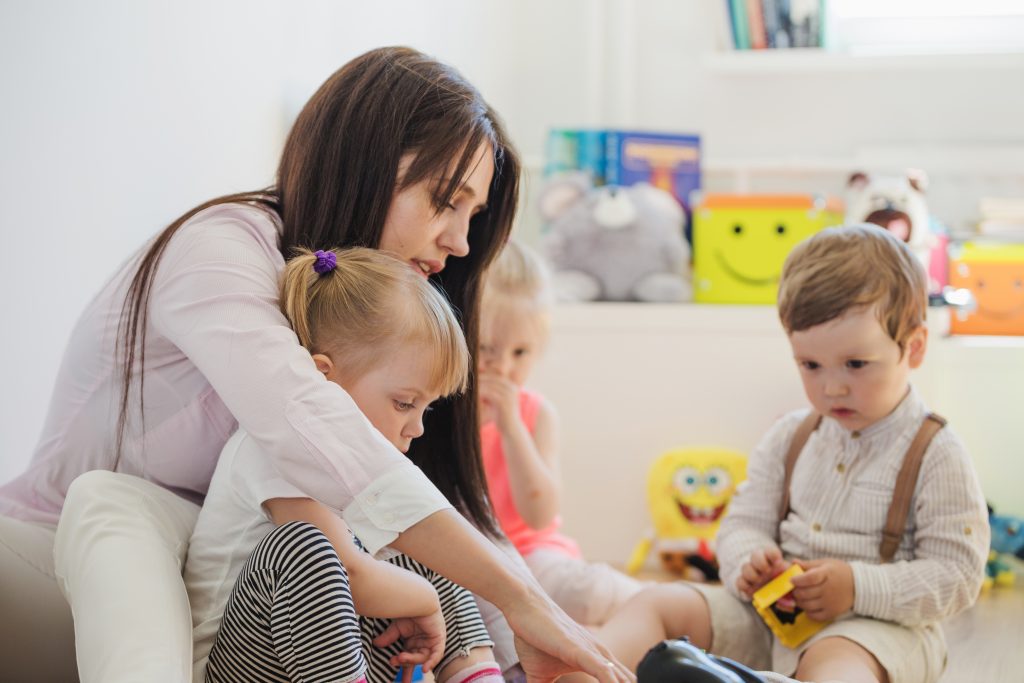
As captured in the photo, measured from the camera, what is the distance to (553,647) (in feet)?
2.87

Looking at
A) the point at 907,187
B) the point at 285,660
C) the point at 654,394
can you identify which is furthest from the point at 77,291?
the point at 907,187

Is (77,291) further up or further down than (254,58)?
further down

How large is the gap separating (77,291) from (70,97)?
199 millimetres

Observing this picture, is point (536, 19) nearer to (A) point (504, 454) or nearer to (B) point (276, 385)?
(A) point (504, 454)

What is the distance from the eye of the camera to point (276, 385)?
91 cm

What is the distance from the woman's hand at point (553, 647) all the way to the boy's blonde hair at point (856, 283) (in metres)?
0.54

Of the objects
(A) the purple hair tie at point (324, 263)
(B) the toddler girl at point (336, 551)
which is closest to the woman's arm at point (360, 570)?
(B) the toddler girl at point (336, 551)

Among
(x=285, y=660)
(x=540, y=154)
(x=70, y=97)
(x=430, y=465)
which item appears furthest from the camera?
(x=540, y=154)

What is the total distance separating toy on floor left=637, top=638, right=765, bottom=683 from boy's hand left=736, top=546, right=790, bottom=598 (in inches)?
15.9

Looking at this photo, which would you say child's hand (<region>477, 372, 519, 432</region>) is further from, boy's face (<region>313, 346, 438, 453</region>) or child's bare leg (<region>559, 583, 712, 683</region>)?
boy's face (<region>313, 346, 438, 453</region>)

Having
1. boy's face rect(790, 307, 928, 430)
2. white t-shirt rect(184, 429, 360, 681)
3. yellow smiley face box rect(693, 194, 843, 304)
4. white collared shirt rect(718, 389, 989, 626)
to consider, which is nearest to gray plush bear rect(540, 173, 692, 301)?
yellow smiley face box rect(693, 194, 843, 304)

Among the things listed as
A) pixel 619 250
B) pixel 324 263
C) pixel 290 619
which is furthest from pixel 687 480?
pixel 290 619

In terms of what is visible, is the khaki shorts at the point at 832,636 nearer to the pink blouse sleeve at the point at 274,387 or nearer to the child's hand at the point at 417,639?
the child's hand at the point at 417,639

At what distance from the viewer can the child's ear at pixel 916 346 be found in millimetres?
1302
